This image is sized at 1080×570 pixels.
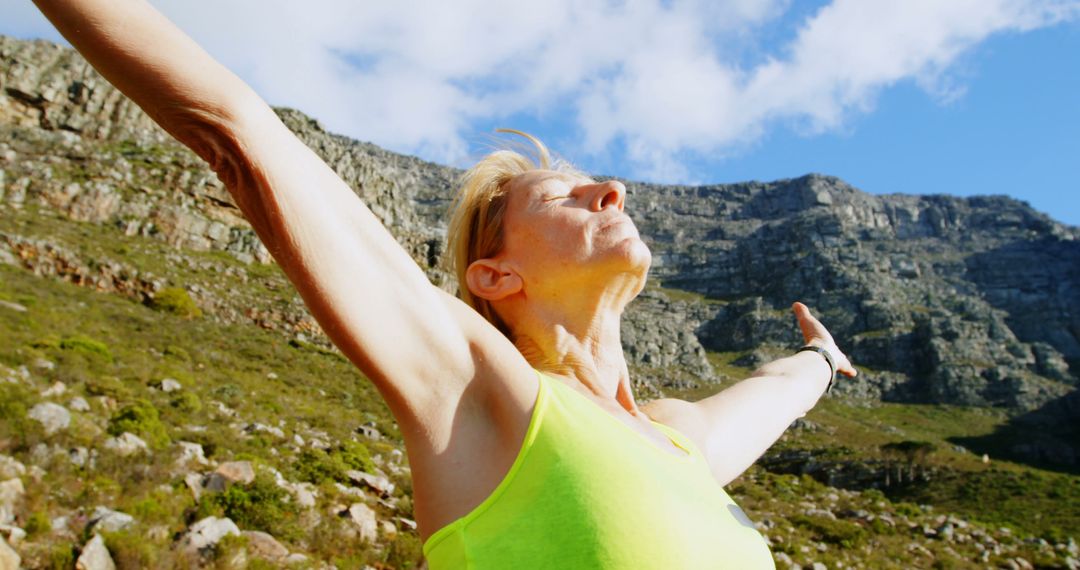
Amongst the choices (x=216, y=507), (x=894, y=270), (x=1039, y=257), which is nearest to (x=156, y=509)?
(x=216, y=507)

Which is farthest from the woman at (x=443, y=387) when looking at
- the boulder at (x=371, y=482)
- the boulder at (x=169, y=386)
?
the boulder at (x=169, y=386)

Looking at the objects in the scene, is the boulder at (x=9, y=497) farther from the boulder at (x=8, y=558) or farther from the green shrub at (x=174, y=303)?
the green shrub at (x=174, y=303)

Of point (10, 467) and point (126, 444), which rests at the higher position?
point (126, 444)

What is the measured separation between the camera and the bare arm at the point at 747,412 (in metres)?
1.82

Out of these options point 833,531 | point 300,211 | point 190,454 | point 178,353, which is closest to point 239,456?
point 190,454

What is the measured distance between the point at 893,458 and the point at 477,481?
42977 millimetres

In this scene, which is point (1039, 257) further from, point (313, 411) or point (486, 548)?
point (486, 548)

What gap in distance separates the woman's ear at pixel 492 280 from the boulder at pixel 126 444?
7.84 metres

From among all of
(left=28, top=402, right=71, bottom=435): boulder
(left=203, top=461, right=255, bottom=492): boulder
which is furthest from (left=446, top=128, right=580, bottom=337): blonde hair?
(left=28, top=402, right=71, bottom=435): boulder

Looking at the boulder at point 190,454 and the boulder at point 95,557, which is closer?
the boulder at point 95,557

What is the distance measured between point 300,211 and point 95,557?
5.60 metres

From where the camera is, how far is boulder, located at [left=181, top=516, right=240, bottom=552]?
19.3ft

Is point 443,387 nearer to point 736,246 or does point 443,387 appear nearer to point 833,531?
point 833,531

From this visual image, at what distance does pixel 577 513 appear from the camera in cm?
107
